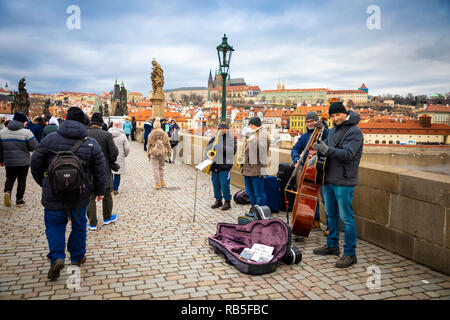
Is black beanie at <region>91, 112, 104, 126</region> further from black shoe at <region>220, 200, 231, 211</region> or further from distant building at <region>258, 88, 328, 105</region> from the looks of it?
distant building at <region>258, 88, 328, 105</region>

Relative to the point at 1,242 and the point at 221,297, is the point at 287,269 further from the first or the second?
the point at 1,242

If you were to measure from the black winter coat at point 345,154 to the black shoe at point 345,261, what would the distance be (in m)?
0.95

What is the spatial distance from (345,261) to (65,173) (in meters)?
3.50

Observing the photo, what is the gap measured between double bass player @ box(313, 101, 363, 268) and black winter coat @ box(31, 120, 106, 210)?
106 inches

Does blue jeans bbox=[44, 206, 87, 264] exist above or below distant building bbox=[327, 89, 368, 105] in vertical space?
below

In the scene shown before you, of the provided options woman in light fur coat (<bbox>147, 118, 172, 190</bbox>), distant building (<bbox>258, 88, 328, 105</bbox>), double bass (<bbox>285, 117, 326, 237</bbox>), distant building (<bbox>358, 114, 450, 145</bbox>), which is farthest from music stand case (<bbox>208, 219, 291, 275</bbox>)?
distant building (<bbox>258, 88, 328, 105</bbox>)

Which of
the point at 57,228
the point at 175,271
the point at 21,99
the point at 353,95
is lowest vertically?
the point at 175,271

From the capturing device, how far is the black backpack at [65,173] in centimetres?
349

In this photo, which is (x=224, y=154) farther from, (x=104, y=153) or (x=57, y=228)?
(x=57, y=228)

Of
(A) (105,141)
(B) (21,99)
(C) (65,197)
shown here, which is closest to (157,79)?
(A) (105,141)

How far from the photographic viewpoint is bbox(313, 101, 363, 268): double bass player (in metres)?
4.01

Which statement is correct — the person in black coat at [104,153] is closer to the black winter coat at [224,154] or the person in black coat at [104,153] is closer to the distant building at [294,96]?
the black winter coat at [224,154]

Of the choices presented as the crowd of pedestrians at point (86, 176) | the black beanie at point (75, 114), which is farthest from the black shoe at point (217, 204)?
the black beanie at point (75, 114)

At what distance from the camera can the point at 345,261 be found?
13.6 feet
